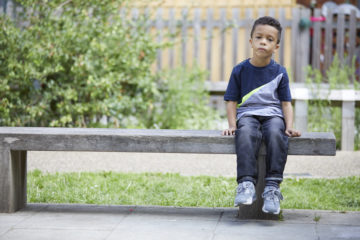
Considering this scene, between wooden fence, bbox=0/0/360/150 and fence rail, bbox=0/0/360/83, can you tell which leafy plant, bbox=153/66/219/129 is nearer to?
wooden fence, bbox=0/0/360/150

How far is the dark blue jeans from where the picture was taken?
4109 mm

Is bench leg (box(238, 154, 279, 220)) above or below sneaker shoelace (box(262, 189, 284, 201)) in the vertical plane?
below

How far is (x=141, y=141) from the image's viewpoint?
4328 mm

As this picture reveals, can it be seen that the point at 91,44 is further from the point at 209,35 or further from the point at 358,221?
the point at 358,221

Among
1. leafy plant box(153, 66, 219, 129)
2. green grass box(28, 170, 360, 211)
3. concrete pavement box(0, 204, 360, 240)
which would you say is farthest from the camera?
leafy plant box(153, 66, 219, 129)

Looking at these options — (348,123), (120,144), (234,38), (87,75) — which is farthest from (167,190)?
(234,38)

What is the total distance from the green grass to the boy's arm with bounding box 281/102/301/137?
85 centimetres

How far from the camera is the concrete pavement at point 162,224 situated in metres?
3.91

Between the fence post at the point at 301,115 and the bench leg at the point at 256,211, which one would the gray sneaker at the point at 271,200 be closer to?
the bench leg at the point at 256,211

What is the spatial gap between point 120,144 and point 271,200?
3.49 feet

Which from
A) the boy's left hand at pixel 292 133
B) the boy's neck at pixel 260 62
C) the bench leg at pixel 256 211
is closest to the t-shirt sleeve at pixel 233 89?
the boy's neck at pixel 260 62

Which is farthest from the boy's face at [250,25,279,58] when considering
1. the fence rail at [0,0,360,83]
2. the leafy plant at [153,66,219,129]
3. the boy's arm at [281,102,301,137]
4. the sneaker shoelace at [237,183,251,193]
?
the fence rail at [0,0,360,83]

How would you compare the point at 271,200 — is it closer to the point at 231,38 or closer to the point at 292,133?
the point at 292,133

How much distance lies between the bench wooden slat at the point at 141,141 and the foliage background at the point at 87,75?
330 cm
